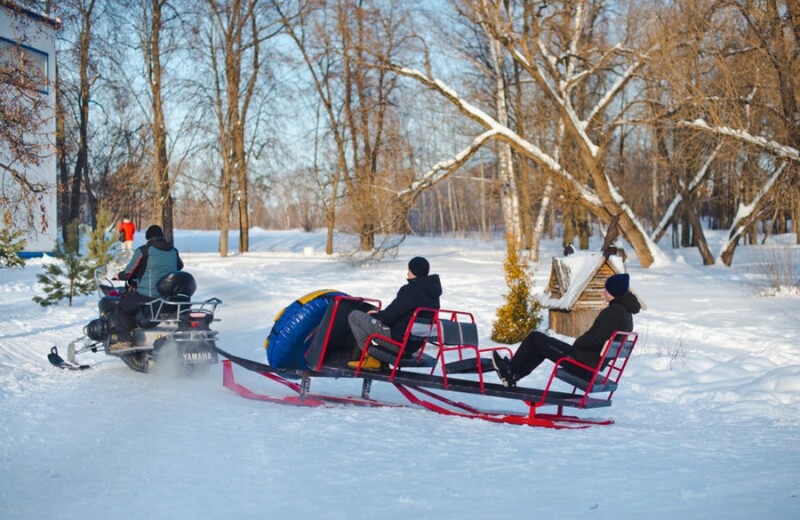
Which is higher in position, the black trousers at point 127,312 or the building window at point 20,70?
the building window at point 20,70

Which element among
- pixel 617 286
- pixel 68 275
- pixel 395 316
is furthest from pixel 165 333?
pixel 68 275

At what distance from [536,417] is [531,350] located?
0.73 metres

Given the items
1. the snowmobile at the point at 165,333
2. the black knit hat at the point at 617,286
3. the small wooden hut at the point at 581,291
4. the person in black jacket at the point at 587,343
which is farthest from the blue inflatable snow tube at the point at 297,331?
the small wooden hut at the point at 581,291

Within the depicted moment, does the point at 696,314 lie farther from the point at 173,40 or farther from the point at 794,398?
the point at 173,40

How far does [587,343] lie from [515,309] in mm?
4930

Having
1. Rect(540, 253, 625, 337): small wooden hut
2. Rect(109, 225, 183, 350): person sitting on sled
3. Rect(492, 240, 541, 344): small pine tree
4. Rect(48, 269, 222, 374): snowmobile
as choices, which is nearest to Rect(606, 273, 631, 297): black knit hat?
Rect(492, 240, 541, 344): small pine tree

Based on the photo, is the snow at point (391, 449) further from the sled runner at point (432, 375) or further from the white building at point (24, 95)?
the white building at point (24, 95)

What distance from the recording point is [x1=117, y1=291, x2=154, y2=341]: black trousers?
34.8 feet

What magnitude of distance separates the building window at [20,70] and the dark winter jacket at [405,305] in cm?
613

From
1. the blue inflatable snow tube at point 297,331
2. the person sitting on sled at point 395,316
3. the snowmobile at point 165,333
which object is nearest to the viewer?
the person sitting on sled at point 395,316

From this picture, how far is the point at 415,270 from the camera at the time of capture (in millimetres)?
8680

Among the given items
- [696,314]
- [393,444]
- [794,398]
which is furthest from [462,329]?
[696,314]

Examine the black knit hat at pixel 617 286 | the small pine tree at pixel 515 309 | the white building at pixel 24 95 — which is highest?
the white building at pixel 24 95

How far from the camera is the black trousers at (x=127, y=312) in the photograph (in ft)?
34.8
